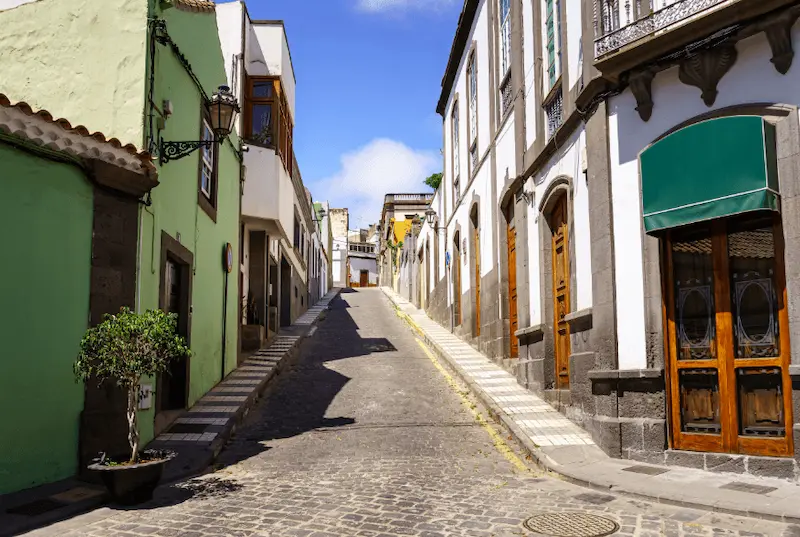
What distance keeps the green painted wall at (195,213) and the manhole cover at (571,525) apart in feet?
18.5

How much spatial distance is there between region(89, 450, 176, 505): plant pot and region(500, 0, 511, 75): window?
12.0m

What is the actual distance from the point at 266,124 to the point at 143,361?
10.9 metres

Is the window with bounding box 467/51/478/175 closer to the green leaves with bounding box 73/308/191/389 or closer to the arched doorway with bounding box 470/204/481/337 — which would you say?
the arched doorway with bounding box 470/204/481/337

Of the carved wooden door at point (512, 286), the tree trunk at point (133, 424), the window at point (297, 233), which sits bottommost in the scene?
the tree trunk at point (133, 424)

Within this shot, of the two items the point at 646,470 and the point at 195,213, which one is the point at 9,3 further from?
the point at 646,470

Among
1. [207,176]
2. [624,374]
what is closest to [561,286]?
[624,374]

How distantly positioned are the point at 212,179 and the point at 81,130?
551 centimetres

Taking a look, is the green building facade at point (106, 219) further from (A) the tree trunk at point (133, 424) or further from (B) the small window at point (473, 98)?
(B) the small window at point (473, 98)

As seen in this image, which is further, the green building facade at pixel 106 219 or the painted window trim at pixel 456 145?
the painted window trim at pixel 456 145

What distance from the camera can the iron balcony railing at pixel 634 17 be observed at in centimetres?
818

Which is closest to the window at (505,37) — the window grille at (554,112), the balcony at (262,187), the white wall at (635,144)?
the window grille at (554,112)

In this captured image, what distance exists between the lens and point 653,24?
8.58 m

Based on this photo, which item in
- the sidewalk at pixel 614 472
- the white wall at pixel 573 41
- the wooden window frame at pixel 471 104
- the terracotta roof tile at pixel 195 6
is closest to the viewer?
the sidewalk at pixel 614 472

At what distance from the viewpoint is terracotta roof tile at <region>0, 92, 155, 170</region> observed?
24.1 feet
